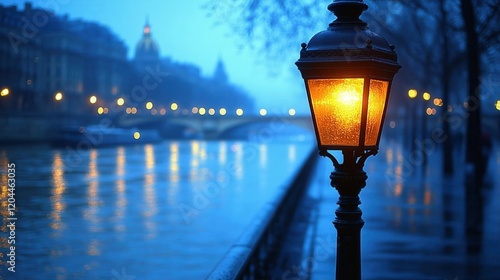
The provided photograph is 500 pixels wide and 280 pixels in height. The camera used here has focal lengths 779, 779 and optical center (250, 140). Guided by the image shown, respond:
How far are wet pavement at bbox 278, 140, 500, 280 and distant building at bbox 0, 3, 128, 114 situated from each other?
25.1 feet

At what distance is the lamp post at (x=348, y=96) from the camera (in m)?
4.75

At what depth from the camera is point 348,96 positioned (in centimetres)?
479

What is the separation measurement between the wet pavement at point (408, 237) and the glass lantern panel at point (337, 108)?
4.90 meters

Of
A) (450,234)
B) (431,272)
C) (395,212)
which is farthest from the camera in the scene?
(395,212)

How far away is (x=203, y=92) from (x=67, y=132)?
3751 inches

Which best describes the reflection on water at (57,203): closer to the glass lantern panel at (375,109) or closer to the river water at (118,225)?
the river water at (118,225)

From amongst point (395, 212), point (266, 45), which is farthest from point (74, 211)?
point (266, 45)

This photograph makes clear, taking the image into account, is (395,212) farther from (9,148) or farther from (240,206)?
(9,148)

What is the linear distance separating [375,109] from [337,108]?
0.28 m

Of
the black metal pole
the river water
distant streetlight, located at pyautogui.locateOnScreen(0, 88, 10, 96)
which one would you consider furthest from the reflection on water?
the black metal pole

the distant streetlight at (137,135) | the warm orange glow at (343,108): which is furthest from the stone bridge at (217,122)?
the warm orange glow at (343,108)

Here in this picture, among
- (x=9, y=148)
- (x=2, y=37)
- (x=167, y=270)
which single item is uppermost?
(x=2, y=37)

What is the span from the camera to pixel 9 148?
21.9m

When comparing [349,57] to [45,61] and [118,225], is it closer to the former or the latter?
[118,225]
